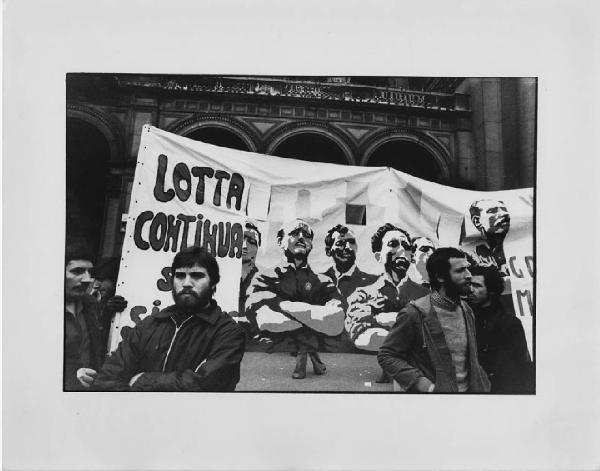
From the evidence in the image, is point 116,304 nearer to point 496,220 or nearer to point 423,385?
point 423,385

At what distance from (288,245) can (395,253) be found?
75cm

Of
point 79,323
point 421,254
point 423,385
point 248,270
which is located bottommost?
point 423,385

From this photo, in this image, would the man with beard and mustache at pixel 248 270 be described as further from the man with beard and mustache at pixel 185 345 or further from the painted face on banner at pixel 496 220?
the painted face on banner at pixel 496 220

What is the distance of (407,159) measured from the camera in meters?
4.09

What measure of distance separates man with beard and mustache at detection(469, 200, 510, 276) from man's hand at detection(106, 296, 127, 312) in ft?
8.16

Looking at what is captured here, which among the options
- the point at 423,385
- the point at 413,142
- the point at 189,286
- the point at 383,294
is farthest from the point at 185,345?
the point at 413,142

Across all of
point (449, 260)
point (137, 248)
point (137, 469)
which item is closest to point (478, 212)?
point (449, 260)

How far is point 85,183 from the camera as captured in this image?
4.02 metres

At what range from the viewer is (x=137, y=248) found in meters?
4.00

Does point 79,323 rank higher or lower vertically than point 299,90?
lower

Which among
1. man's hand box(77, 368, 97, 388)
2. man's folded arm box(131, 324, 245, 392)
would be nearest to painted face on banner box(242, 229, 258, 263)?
man's folded arm box(131, 324, 245, 392)

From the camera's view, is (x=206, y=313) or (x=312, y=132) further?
(x=312, y=132)
